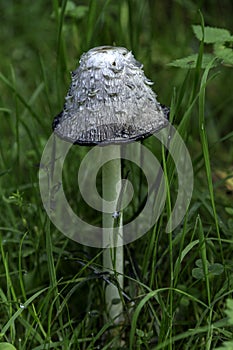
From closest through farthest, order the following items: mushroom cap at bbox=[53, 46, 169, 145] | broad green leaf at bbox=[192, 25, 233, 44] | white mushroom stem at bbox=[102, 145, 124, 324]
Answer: mushroom cap at bbox=[53, 46, 169, 145]
white mushroom stem at bbox=[102, 145, 124, 324]
broad green leaf at bbox=[192, 25, 233, 44]

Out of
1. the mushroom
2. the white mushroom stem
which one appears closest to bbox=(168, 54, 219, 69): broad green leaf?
the mushroom

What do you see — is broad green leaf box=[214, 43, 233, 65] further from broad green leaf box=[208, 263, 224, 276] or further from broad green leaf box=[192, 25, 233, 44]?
broad green leaf box=[208, 263, 224, 276]

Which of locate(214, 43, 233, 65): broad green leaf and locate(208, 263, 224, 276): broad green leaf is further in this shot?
locate(214, 43, 233, 65): broad green leaf

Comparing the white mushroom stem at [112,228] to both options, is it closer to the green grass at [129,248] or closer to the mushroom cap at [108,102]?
the green grass at [129,248]

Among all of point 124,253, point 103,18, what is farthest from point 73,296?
point 103,18

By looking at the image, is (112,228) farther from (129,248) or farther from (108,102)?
(108,102)

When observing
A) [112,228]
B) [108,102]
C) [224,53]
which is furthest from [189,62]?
[112,228]

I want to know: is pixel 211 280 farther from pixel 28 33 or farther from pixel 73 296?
pixel 28 33
